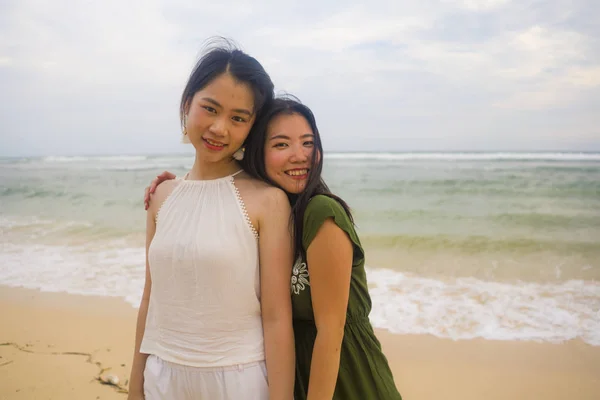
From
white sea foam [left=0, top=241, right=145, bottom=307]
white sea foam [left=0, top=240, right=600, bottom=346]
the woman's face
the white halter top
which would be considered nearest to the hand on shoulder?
the white halter top

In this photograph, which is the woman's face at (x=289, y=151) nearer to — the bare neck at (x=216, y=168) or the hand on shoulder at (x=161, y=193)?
the bare neck at (x=216, y=168)

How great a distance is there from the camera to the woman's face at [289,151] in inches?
75.4

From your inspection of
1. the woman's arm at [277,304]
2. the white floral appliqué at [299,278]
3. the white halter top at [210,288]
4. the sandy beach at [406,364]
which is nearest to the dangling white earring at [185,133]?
the white halter top at [210,288]

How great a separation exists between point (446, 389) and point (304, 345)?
2665 millimetres

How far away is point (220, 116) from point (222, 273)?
2.08 ft

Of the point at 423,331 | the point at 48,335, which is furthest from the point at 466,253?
the point at 48,335

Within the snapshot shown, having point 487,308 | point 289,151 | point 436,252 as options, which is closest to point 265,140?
point 289,151

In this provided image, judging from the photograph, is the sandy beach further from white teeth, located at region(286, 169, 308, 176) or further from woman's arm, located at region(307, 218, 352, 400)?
white teeth, located at region(286, 169, 308, 176)

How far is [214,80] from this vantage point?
6.17ft

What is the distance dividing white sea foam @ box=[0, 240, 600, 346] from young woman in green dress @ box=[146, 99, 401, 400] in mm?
3239

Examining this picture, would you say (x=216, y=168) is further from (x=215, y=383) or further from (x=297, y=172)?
(x=215, y=383)

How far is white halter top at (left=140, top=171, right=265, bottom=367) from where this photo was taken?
176 centimetres

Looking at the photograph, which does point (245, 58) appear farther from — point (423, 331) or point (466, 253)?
point (466, 253)

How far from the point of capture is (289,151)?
1907 millimetres
